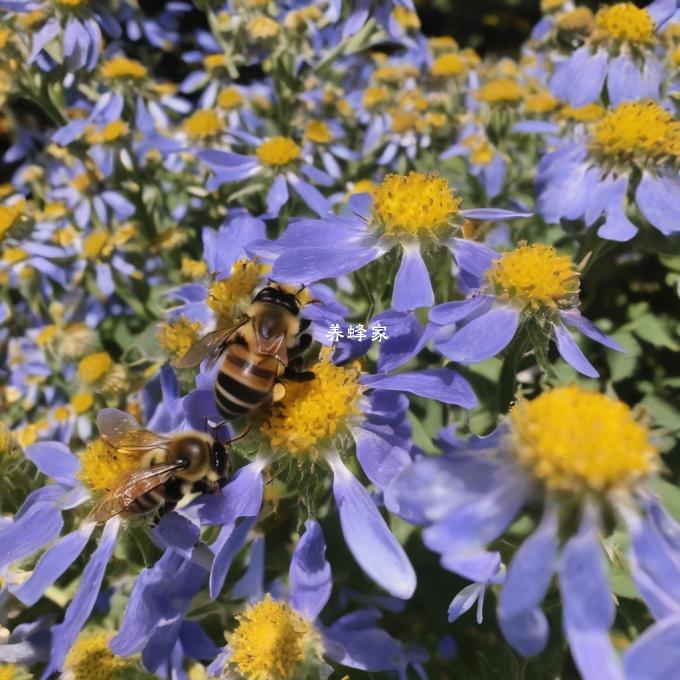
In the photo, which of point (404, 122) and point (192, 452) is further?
point (404, 122)

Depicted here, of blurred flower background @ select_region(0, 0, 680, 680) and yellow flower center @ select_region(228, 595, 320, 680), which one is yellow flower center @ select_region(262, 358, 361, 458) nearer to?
blurred flower background @ select_region(0, 0, 680, 680)

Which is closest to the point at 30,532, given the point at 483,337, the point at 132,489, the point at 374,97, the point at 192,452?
the point at 132,489

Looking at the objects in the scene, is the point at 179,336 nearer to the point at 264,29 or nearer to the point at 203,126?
the point at 203,126

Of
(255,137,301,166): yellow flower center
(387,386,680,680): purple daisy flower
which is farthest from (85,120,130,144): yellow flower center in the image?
(387,386,680,680): purple daisy flower

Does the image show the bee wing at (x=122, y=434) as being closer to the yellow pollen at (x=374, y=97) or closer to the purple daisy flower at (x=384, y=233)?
the purple daisy flower at (x=384, y=233)

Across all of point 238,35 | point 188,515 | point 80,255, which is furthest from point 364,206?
point 238,35

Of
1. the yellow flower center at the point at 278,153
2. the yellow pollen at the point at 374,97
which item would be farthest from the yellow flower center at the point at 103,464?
the yellow pollen at the point at 374,97
